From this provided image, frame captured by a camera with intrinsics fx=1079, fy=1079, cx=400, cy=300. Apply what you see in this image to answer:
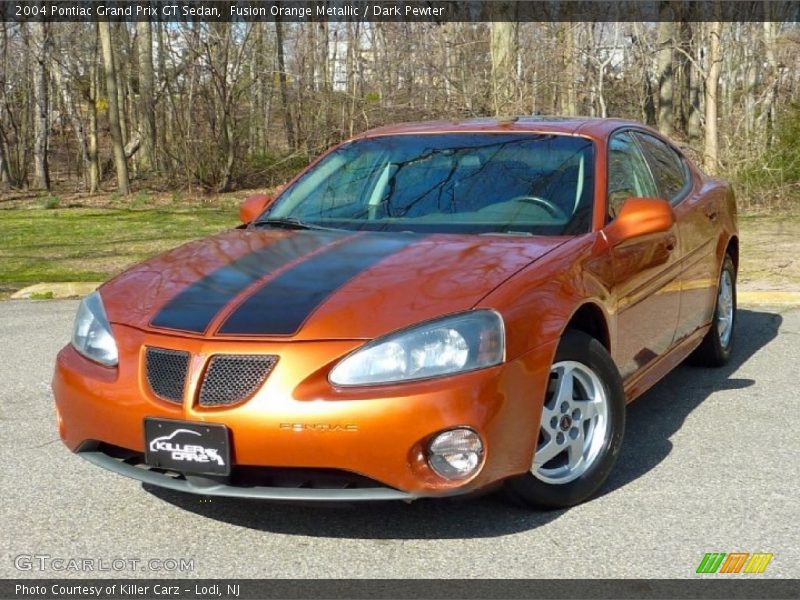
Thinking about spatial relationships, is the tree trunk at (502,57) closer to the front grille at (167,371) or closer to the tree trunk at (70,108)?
the tree trunk at (70,108)

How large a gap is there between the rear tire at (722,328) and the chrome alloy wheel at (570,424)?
7.35 feet

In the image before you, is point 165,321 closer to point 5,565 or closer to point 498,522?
point 5,565

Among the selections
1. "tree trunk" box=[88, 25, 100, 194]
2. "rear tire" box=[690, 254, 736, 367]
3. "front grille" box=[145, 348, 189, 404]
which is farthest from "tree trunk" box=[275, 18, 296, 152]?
"front grille" box=[145, 348, 189, 404]

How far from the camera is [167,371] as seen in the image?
3631mm

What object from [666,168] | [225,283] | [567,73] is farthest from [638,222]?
[567,73]

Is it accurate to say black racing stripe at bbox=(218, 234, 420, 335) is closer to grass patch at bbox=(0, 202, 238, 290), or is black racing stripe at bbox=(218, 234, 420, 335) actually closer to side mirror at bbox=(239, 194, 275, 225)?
side mirror at bbox=(239, 194, 275, 225)

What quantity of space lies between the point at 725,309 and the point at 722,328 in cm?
15

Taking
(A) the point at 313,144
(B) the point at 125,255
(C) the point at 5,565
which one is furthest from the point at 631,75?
(C) the point at 5,565

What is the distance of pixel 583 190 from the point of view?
4715mm

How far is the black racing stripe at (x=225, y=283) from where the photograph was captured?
3.74 metres

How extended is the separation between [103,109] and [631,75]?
1159 cm

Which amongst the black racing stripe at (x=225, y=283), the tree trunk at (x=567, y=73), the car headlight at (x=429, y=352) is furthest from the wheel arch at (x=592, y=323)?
the tree trunk at (x=567, y=73)

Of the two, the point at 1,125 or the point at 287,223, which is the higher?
the point at 287,223

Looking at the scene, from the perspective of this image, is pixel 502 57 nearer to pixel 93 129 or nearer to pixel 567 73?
pixel 567 73
